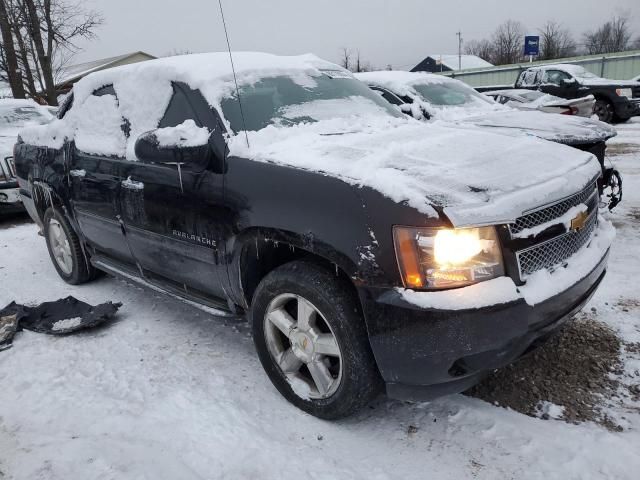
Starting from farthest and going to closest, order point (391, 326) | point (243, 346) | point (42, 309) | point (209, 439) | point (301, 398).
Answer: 1. point (42, 309)
2. point (243, 346)
3. point (301, 398)
4. point (209, 439)
5. point (391, 326)

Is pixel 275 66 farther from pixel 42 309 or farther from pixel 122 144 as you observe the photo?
pixel 42 309

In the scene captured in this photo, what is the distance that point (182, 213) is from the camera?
295cm

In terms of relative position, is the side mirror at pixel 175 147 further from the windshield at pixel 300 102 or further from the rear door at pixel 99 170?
the rear door at pixel 99 170

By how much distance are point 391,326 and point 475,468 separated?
74cm

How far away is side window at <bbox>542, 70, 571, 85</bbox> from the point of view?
14570 mm

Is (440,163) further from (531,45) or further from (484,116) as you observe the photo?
(531,45)

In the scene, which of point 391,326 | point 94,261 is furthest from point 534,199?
point 94,261

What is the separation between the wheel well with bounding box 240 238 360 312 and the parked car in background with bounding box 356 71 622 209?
2059mm

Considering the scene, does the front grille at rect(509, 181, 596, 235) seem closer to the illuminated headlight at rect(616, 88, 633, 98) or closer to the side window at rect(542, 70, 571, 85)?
the illuminated headlight at rect(616, 88, 633, 98)

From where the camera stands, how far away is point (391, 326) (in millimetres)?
2076

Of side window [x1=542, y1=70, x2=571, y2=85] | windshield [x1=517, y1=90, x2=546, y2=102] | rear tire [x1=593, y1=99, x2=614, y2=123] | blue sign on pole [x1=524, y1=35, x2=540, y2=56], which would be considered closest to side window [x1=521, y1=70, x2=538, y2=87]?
side window [x1=542, y1=70, x2=571, y2=85]

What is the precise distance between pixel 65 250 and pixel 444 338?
384cm

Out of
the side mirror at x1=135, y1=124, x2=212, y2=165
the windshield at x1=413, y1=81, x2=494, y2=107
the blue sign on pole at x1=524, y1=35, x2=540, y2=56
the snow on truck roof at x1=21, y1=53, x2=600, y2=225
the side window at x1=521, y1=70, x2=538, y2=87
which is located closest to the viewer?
the snow on truck roof at x1=21, y1=53, x2=600, y2=225

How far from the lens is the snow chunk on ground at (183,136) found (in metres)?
2.74
